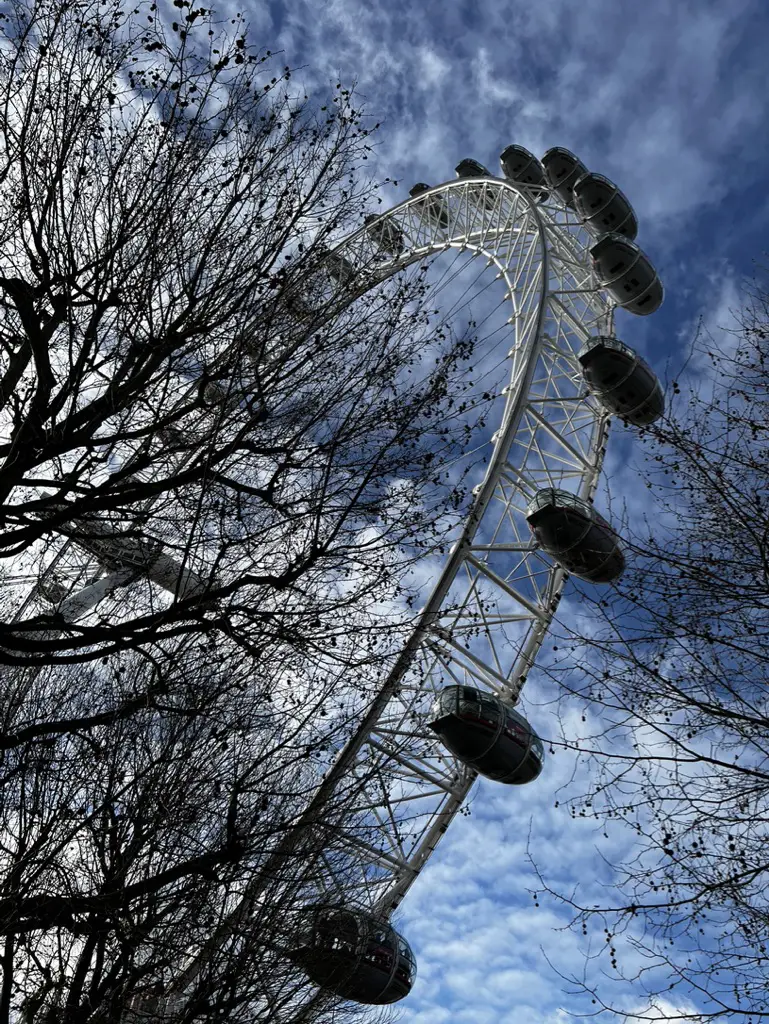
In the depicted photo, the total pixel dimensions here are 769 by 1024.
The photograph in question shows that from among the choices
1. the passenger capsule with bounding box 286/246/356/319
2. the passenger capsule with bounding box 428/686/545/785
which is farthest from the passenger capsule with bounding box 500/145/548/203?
the passenger capsule with bounding box 286/246/356/319

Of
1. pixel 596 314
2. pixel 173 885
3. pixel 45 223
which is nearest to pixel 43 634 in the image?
pixel 173 885

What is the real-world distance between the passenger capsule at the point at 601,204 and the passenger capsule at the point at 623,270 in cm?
154

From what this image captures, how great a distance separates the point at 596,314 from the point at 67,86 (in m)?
16.6

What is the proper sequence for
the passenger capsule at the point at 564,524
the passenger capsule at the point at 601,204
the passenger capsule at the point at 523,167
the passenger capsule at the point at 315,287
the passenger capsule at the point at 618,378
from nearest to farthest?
the passenger capsule at the point at 315,287
the passenger capsule at the point at 564,524
the passenger capsule at the point at 618,378
the passenger capsule at the point at 601,204
the passenger capsule at the point at 523,167

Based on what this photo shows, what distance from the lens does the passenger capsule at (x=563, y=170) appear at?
24141mm

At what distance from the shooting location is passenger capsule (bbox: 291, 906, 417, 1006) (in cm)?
875

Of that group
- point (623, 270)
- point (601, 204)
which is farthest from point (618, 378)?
point (601, 204)

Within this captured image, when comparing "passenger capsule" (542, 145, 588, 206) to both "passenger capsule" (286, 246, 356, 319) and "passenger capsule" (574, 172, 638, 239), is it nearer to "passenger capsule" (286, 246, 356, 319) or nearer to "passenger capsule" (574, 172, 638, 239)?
"passenger capsule" (574, 172, 638, 239)

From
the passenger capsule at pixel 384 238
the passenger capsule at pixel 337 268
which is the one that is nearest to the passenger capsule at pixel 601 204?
the passenger capsule at pixel 384 238

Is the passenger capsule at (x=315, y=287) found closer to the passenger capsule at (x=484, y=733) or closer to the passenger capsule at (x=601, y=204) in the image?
the passenger capsule at (x=484, y=733)

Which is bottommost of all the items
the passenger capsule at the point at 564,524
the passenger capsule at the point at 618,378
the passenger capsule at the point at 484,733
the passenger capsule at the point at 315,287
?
the passenger capsule at the point at 315,287

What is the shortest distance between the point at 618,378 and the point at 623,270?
3.63 m

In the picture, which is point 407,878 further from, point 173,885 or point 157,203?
point 157,203

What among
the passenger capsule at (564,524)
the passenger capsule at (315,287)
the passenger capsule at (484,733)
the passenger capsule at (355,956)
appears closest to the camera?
the passenger capsule at (315,287)
